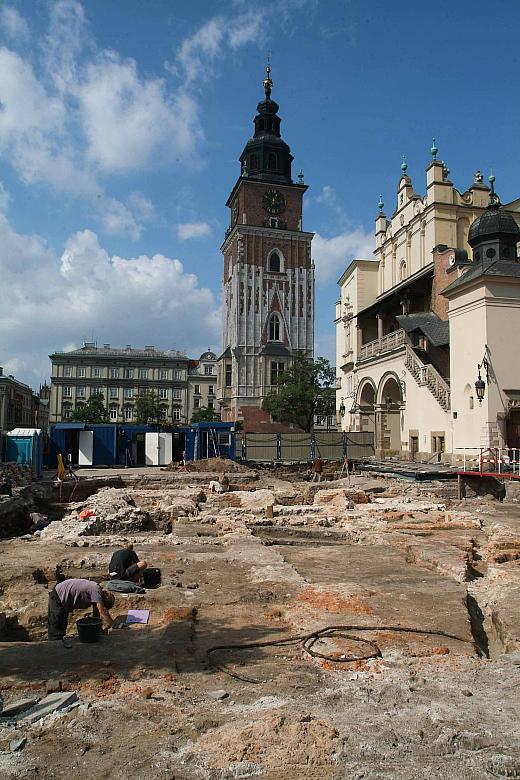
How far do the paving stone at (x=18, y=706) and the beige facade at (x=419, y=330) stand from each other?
75.4 ft

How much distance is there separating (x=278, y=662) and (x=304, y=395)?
3996cm

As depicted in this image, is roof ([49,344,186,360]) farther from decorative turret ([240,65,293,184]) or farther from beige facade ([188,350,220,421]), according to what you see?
decorative turret ([240,65,293,184])

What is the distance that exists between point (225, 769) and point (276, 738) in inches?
21.0

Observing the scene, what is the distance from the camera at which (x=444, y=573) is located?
10.8 m

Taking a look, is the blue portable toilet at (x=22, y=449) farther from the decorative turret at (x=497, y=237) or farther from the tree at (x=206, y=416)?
the tree at (x=206, y=416)

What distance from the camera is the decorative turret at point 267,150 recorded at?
65.8 m

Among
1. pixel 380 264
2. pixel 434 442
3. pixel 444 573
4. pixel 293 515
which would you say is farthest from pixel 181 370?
pixel 444 573

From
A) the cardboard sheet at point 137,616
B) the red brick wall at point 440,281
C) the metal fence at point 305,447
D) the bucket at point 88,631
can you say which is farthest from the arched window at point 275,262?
the bucket at point 88,631

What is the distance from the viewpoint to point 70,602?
7.55 metres

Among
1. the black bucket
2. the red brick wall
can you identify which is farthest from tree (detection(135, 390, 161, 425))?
the black bucket

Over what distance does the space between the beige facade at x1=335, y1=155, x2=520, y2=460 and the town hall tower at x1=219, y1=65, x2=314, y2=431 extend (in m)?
14.7

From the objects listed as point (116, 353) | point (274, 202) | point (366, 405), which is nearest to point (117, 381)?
point (116, 353)

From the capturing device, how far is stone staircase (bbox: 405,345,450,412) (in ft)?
96.3

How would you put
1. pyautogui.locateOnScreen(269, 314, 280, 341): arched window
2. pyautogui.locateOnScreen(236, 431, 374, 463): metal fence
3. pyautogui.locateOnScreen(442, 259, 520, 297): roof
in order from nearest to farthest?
pyautogui.locateOnScreen(442, 259, 520, 297): roof < pyautogui.locateOnScreen(236, 431, 374, 463): metal fence < pyautogui.locateOnScreen(269, 314, 280, 341): arched window
